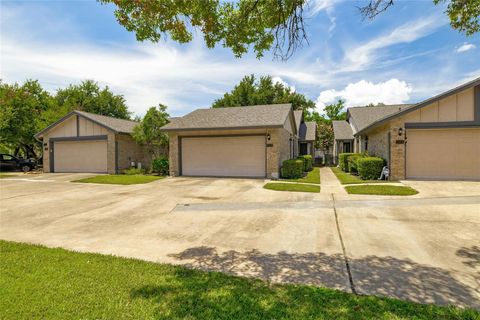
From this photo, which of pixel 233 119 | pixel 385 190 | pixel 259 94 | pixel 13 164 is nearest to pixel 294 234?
pixel 385 190

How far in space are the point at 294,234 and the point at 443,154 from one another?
11282 millimetres

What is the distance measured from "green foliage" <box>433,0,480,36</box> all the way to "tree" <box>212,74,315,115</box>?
1276 inches

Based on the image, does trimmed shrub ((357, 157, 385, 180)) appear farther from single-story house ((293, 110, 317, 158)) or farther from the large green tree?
single-story house ((293, 110, 317, 158))

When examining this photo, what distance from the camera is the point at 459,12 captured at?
6.11m

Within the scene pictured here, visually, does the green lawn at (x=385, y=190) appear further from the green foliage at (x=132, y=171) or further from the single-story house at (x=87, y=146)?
the single-story house at (x=87, y=146)

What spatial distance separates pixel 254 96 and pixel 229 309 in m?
37.0

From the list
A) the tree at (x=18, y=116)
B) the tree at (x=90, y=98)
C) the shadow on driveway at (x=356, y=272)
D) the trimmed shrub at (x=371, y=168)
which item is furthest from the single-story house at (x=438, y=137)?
the tree at (x=90, y=98)

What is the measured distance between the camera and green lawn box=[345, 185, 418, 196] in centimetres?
998

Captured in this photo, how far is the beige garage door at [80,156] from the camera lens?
1992cm

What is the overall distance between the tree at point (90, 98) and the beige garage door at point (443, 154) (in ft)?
117

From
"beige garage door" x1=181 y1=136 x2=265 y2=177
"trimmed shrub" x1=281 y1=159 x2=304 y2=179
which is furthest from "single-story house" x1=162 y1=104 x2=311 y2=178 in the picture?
"trimmed shrub" x1=281 y1=159 x2=304 y2=179

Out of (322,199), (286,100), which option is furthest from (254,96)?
(322,199)

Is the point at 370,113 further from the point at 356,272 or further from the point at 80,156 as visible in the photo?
the point at 80,156

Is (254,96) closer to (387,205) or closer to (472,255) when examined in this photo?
(387,205)
